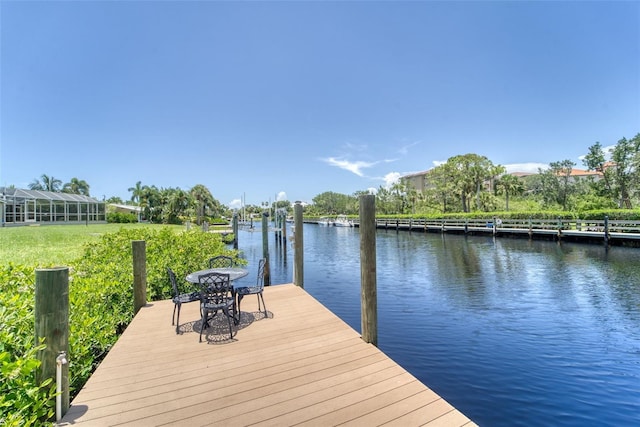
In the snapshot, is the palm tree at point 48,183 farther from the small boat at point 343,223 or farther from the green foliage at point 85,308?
the green foliage at point 85,308

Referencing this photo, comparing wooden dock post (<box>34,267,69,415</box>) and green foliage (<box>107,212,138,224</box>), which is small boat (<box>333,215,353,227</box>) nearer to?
green foliage (<box>107,212,138,224</box>)

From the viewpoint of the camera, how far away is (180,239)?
913cm

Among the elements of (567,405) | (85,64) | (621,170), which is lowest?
(567,405)

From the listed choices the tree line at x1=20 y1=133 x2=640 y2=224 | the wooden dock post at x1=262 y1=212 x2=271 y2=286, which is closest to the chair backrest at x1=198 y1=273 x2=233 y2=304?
the wooden dock post at x1=262 y1=212 x2=271 y2=286

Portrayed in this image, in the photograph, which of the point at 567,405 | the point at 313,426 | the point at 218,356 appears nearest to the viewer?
the point at 313,426

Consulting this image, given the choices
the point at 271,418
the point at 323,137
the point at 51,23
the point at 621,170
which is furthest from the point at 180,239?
the point at 621,170

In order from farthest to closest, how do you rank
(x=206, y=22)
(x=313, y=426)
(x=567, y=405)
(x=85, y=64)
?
(x=85, y=64)
(x=206, y=22)
(x=567, y=405)
(x=313, y=426)

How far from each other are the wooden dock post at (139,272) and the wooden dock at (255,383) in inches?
43.6

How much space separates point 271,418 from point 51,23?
16.4m

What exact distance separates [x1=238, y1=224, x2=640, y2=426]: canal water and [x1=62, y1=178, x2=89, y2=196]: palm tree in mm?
69378

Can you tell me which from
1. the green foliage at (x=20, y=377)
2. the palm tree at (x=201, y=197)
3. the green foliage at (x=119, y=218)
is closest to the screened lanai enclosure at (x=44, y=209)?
the green foliage at (x=119, y=218)

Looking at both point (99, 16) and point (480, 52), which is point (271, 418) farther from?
point (480, 52)

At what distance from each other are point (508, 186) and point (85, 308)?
45.3 metres

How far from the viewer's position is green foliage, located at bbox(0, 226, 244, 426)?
1921 millimetres
